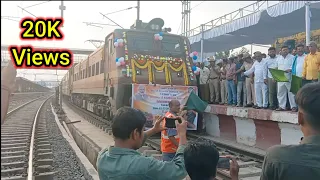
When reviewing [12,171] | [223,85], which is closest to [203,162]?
[12,171]

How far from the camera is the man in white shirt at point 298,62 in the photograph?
6965mm

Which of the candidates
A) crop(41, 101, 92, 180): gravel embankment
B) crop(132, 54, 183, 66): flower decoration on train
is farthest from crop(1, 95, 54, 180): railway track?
crop(132, 54, 183, 66): flower decoration on train

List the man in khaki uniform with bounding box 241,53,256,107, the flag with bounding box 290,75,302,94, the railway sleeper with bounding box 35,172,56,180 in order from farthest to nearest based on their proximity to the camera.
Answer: the man in khaki uniform with bounding box 241,53,256,107 < the flag with bounding box 290,75,302,94 < the railway sleeper with bounding box 35,172,56,180

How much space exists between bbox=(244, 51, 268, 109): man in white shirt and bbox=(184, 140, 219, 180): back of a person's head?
6083mm

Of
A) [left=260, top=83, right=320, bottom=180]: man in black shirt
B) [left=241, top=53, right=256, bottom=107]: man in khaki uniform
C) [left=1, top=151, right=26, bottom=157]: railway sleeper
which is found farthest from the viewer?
[left=241, top=53, right=256, bottom=107]: man in khaki uniform

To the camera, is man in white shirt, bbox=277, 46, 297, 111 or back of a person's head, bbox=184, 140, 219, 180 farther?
man in white shirt, bbox=277, 46, 297, 111

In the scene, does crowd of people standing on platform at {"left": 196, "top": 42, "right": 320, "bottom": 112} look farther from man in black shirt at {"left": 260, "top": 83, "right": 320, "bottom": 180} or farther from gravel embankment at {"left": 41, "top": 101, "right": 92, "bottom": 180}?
man in black shirt at {"left": 260, "top": 83, "right": 320, "bottom": 180}

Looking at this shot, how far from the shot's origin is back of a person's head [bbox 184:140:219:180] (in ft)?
6.34

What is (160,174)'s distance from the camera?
6.65ft

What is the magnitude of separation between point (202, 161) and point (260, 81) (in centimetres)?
626

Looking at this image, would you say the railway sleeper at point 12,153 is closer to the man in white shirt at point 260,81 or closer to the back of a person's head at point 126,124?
the man in white shirt at point 260,81

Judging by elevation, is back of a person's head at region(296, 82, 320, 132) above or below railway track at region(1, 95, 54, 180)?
above

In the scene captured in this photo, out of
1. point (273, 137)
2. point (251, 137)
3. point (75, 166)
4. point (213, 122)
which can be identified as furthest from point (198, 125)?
point (75, 166)

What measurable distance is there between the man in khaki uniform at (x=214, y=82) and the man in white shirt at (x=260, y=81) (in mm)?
1882
